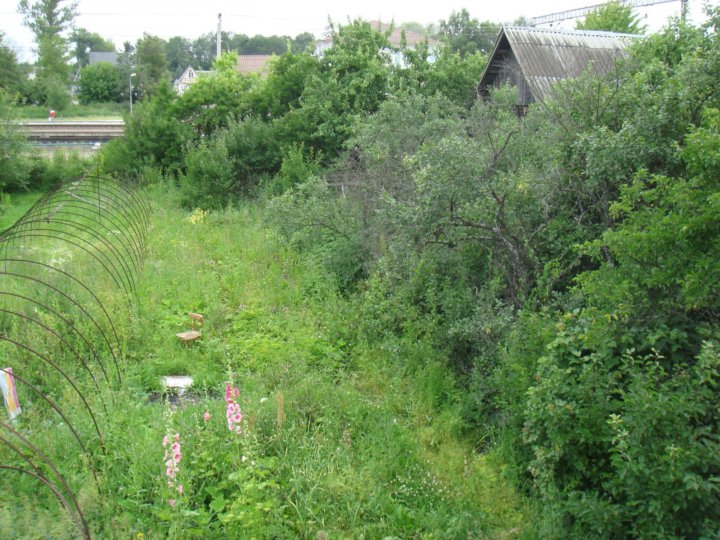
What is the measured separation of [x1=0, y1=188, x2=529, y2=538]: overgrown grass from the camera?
3.85 meters

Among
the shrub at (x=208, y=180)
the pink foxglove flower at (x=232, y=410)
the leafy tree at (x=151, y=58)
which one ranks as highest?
the leafy tree at (x=151, y=58)

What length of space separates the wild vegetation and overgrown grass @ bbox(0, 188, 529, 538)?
24 mm

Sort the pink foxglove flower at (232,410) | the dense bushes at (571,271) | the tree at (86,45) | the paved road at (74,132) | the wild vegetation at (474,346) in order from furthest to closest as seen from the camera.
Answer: the tree at (86,45), the paved road at (74,132), the pink foxglove flower at (232,410), the wild vegetation at (474,346), the dense bushes at (571,271)

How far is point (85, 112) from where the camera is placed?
3922cm

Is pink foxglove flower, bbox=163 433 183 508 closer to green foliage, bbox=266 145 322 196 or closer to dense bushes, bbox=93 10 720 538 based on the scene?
dense bushes, bbox=93 10 720 538

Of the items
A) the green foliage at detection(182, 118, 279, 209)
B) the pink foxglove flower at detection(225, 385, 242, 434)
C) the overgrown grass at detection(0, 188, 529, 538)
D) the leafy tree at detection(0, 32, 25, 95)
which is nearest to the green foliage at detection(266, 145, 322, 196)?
the green foliage at detection(182, 118, 279, 209)

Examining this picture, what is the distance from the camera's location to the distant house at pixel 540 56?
1454 centimetres

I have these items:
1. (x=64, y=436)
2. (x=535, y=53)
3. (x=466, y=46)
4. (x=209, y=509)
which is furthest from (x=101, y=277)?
(x=466, y=46)

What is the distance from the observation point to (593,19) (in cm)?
3091

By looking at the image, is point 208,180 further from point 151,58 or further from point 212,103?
point 151,58

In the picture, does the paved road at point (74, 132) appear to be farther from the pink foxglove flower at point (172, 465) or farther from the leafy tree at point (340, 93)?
the pink foxglove flower at point (172, 465)

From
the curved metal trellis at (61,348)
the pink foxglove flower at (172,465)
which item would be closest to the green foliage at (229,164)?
the curved metal trellis at (61,348)

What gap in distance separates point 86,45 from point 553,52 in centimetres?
7552

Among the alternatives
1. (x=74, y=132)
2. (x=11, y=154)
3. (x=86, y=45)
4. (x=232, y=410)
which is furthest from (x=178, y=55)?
(x=232, y=410)
